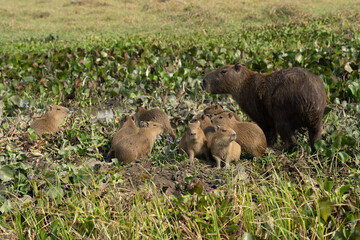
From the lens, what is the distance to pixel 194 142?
414cm

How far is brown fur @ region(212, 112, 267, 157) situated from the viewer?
4.20 metres

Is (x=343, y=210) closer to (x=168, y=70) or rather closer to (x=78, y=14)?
(x=168, y=70)

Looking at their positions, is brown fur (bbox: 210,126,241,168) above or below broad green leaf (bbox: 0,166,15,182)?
above

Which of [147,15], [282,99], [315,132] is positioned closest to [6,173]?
[282,99]

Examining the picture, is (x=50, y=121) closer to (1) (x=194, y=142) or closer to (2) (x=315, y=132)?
(1) (x=194, y=142)

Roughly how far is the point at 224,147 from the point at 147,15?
1750 centimetres

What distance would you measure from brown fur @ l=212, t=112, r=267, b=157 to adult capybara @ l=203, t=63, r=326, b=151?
0.24 m

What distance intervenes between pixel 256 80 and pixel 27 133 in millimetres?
2724

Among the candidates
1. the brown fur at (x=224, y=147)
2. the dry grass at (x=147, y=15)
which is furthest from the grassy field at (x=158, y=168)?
the dry grass at (x=147, y=15)

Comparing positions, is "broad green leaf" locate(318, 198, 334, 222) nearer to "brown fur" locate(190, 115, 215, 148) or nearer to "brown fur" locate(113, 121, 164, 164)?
"brown fur" locate(190, 115, 215, 148)

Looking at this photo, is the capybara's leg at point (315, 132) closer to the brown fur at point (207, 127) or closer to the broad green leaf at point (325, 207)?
the brown fur at point (207, 127)

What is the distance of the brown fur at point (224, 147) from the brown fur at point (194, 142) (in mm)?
138

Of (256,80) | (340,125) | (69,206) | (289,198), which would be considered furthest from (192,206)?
(340,125)

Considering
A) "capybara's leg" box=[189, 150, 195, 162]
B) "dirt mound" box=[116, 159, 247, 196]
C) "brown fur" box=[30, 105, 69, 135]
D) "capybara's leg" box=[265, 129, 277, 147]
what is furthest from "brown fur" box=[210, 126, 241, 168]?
"brown fur" box=[30, 105, 69, 135]
